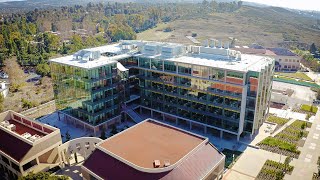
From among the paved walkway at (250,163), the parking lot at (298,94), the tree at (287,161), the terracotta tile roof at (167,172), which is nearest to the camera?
the terracotta tile roof at (167,172)

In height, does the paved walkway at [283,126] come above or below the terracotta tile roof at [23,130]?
below

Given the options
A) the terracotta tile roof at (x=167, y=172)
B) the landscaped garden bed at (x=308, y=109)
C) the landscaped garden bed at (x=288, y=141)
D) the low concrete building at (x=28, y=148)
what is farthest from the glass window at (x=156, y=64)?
the landscaped garden bed at (x=308, y=109)

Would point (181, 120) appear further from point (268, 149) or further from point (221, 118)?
point (268, 149)

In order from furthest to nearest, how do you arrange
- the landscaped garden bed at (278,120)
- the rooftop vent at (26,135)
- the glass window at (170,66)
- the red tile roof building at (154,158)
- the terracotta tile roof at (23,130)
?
the landscaped garden bed at (278,120)
the glass window at (170,66)
the terracotta tile roof at (23,130)
the rooftop vent at (26,135)
the red tile roof building at (154,158)

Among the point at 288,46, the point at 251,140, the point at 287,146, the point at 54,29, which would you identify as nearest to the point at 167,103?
the point at 251,140

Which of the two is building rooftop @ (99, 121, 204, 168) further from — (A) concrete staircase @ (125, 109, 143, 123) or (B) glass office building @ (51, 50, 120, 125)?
(A) concrete staircase @ (125, 109, 143, 123)

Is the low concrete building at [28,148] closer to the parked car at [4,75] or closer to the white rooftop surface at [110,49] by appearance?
the white rooftop surface at [110,49]

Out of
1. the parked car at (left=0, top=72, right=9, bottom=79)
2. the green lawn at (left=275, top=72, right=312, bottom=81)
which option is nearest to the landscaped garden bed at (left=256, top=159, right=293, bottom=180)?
the green lawn at (left=275, top=72, right=312, bottom=81)

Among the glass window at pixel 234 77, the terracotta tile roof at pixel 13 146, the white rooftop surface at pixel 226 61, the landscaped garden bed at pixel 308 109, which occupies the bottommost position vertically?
the landscaped garden bed at pixel 308 109
